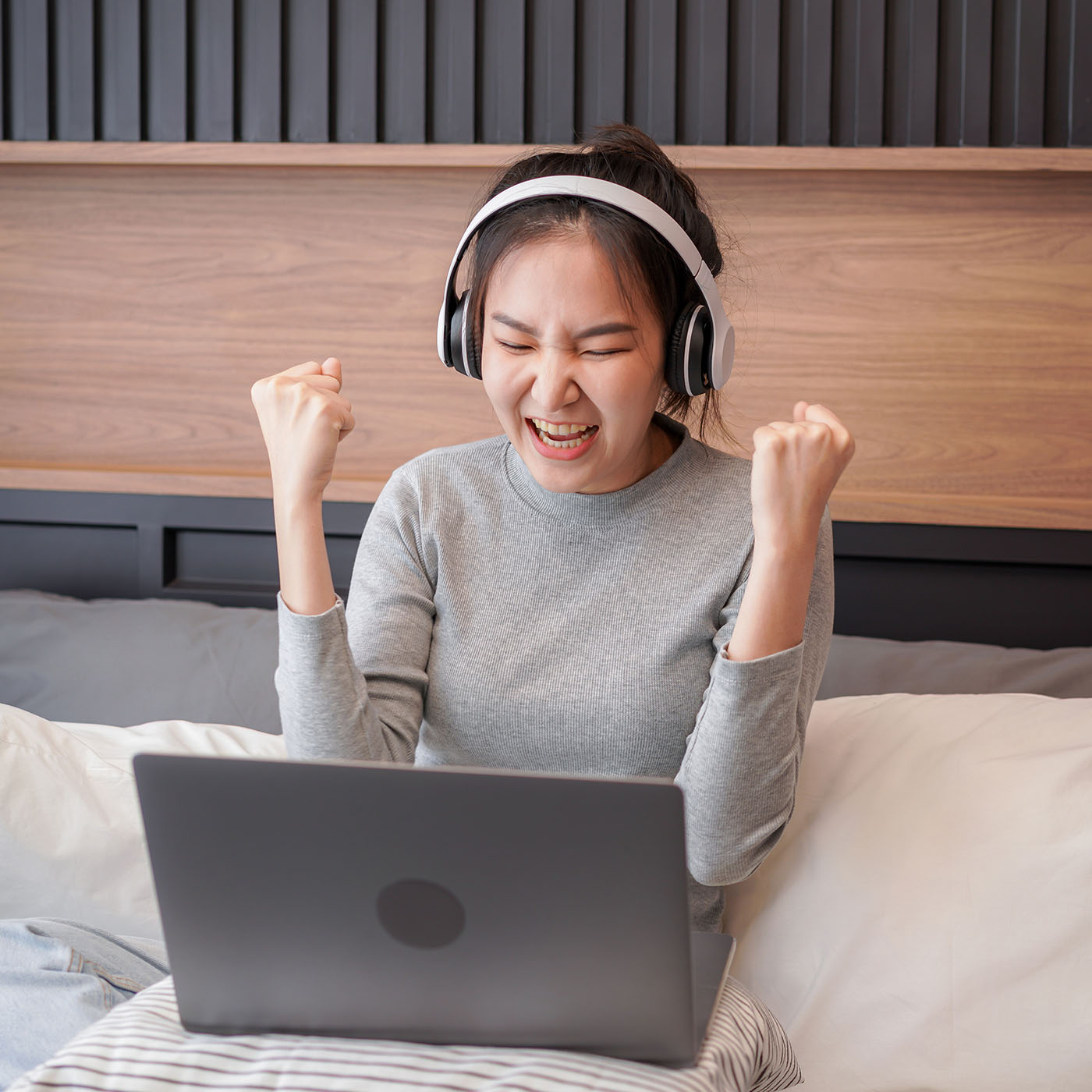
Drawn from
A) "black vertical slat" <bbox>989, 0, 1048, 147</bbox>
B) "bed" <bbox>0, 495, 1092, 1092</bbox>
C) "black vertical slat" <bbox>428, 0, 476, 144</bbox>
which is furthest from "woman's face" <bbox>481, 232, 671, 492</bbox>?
"black vertical slat" <bbox>989, 0, 1048, 147</bbox>

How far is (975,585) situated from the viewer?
1425 millimetres

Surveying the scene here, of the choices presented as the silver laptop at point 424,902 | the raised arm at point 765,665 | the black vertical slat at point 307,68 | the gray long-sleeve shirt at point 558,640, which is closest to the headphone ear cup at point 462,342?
the gray long-sleeve shirt at point 558,640

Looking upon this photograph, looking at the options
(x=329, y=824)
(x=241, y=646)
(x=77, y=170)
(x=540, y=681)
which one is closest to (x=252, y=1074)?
(x=329, y=824)

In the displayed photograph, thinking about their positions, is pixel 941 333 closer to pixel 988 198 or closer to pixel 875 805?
pixel 988 198

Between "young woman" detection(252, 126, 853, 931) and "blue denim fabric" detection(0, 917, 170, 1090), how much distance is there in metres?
0.22

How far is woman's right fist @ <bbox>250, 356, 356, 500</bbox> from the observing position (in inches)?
35.6

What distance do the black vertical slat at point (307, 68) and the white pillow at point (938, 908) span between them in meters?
1.07

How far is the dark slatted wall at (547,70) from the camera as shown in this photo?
137 cm

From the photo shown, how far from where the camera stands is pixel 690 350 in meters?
0.96

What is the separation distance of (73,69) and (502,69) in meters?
0.61

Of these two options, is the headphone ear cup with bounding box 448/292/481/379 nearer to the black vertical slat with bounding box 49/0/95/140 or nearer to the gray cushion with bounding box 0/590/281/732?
the gray cushion with bounding box 0/590/281/732

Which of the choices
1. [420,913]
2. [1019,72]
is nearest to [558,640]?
[420,913]

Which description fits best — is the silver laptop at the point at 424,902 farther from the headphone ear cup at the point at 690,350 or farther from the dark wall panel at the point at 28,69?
the dark wall panel at the point at 28,69

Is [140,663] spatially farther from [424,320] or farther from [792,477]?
[792,477]
